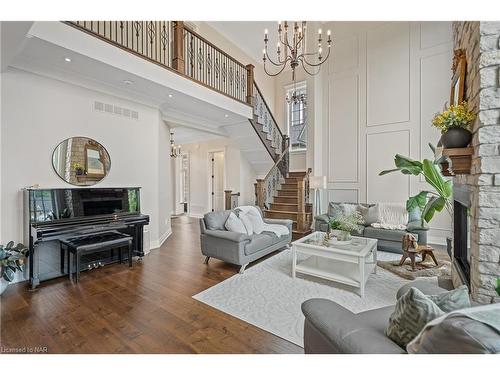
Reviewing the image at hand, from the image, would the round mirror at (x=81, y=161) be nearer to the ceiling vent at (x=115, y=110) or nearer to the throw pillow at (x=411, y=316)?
the ceiling vent at (x=115, y=110)

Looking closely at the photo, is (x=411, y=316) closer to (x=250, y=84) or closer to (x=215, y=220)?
(x=215, y=220)

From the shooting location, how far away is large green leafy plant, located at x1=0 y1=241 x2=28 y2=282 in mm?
2717

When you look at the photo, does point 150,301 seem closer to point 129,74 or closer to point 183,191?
point 129,74

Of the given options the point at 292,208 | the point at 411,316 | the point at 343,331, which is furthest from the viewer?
the point at 292,208

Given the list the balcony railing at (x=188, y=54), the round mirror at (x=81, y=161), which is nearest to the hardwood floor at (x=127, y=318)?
the round mirror at (x=81, y=161)

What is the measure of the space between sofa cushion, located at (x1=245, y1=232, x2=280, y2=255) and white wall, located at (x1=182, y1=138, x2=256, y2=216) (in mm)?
3811

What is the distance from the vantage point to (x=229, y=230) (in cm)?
375

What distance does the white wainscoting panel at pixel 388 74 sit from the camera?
5230 mm

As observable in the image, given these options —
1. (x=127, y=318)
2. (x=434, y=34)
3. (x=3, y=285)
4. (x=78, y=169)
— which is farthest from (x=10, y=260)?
(x=434, y=34)

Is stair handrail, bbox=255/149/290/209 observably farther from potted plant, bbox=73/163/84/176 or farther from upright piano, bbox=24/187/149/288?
potted plant, bbox=73/163/84/176

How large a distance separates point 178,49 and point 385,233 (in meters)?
4.92

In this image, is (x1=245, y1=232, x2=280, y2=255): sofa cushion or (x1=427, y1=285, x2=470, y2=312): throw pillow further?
(x1=245, y1=232, x2=280, y2=255): sofa cushion

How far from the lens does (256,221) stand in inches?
167

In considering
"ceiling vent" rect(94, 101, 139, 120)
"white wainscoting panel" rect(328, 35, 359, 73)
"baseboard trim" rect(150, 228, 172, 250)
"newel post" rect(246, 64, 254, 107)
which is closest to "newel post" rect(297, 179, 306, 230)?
"newel post" rect(246, 64, 254, 107)
